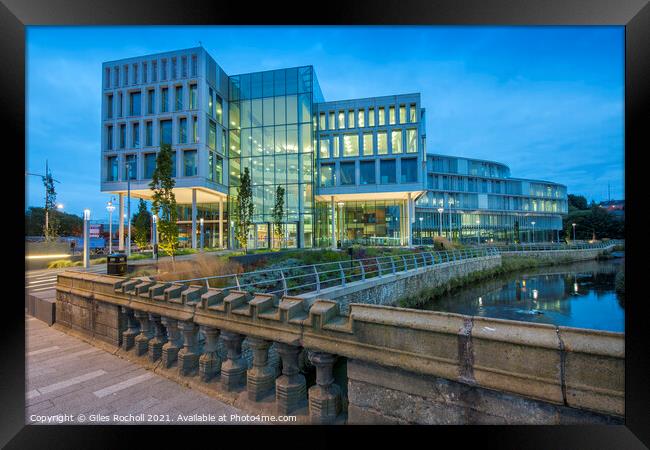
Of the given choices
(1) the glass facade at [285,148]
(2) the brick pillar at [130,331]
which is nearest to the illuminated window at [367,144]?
(1) the glass facade at [285,148]

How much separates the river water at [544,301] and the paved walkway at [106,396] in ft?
37.6

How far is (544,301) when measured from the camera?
14.5m

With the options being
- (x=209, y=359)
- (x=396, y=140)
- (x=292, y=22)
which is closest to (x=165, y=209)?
(x=209, y=359)

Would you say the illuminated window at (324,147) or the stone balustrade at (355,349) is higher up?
the illuminated window at (324,147)

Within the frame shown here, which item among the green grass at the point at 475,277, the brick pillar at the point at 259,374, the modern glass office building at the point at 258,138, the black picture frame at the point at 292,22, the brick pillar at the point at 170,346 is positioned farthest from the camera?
the modern glass office building at the point at 258,138

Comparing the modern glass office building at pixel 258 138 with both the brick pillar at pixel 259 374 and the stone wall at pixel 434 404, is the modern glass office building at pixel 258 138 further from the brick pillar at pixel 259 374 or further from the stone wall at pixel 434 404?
the stone wall at pixel 434 404

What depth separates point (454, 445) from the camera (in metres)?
1.84

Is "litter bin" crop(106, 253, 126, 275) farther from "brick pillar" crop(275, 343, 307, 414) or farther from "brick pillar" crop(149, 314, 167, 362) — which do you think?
"brick pillar" crop(275, 343, 307, 414)

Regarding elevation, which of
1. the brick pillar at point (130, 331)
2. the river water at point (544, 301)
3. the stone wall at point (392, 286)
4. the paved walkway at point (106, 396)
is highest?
the brick pillar at point (130, 331)

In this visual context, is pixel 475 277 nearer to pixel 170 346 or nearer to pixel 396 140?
pixel 396 140

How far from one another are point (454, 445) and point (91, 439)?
2.74 meters

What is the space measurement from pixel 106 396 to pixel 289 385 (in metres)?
2.03

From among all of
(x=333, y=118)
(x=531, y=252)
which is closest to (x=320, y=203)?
(x=333, y=118)

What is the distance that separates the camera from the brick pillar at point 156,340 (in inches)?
128
